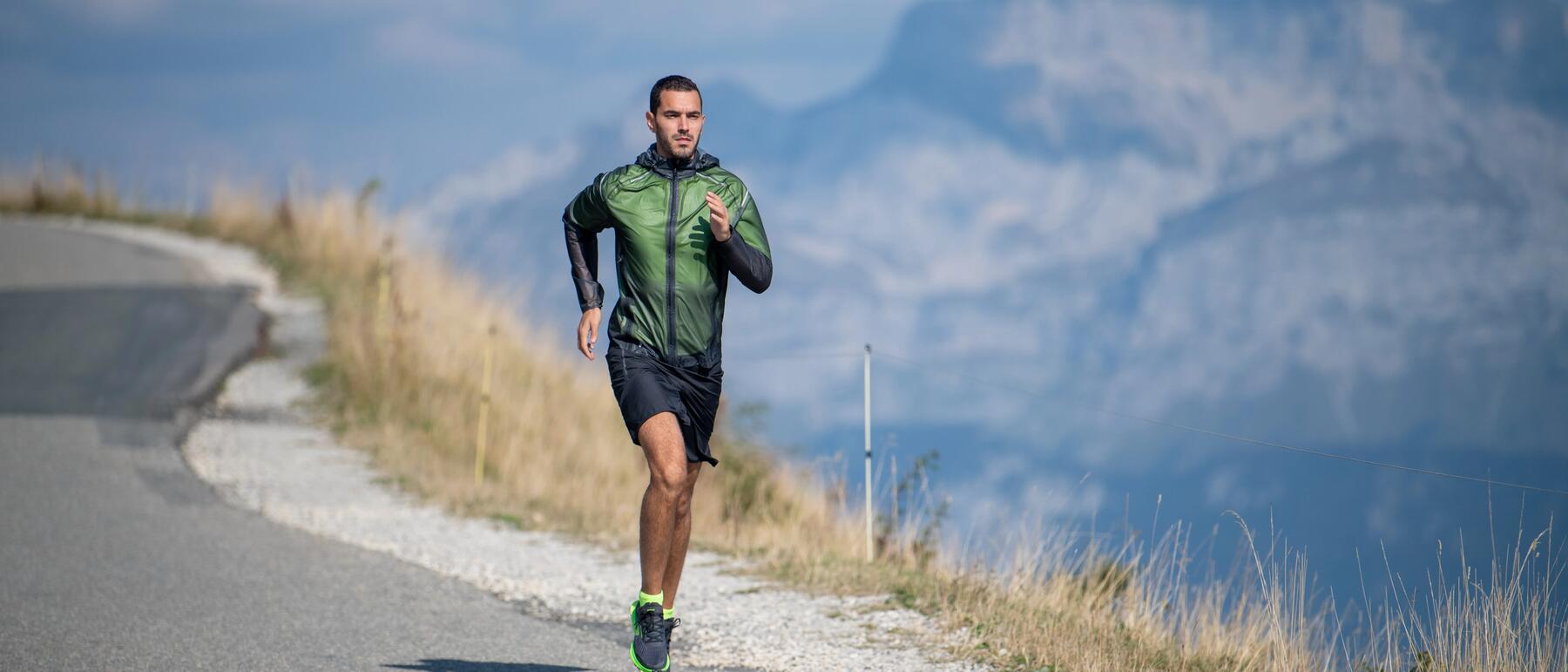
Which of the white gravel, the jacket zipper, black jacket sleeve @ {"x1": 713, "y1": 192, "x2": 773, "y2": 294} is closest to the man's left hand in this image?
black jacket sleeve @ {"x1": 713, "y1": 192, "x2": 773, "y2": 294}

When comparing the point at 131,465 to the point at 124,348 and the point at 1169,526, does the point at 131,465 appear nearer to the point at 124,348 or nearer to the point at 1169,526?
the point at 124,348

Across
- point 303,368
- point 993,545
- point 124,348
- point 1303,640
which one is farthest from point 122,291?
point 1303,640

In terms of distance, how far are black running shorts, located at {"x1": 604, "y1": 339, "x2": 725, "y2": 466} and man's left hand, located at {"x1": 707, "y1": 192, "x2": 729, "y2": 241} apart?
21.1 inches

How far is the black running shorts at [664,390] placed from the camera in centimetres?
518

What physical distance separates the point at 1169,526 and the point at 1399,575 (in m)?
1.28

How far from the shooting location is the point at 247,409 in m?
14.5

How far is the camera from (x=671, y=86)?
520 cm

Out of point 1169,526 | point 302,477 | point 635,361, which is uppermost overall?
point 635,361

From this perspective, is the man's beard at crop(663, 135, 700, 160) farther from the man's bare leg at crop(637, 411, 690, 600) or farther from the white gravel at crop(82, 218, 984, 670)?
the white gravel at crop(82, 218, 984, 670)

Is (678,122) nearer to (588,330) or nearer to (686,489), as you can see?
(588,330)

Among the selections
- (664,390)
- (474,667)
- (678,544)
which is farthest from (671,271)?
(474,667)

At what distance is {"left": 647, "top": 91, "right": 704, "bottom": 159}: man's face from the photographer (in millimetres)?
5203

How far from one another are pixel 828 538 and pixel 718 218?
16.5ft

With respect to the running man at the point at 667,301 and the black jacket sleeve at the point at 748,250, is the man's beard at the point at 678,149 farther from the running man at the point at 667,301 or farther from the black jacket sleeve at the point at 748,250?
the black jacket sleeve at the point at 748,250
